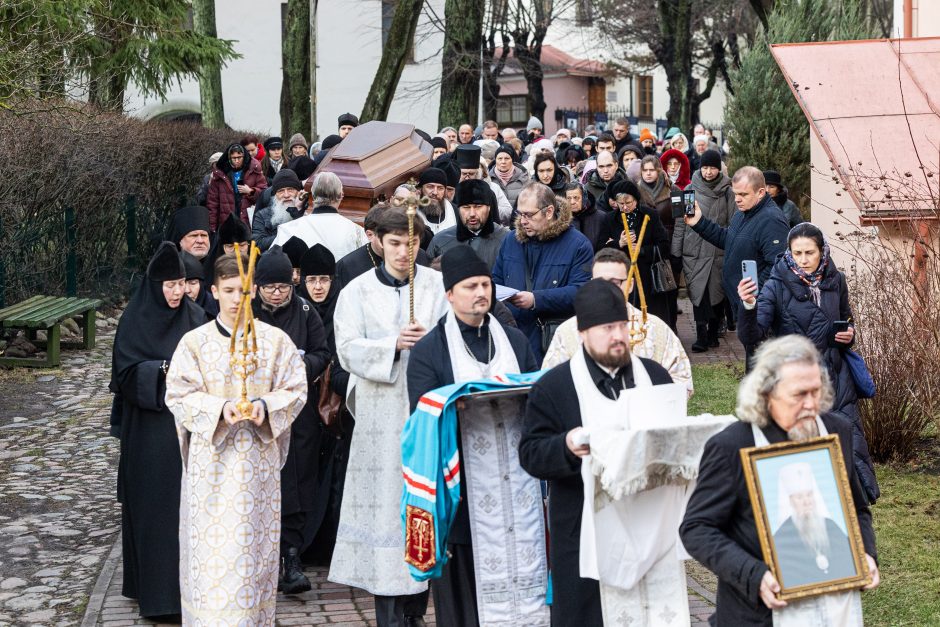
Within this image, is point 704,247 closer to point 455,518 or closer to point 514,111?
point 455,518

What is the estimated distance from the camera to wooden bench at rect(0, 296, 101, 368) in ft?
45.8

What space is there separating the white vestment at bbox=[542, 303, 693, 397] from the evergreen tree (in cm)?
1181

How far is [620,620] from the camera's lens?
5223 millimetres

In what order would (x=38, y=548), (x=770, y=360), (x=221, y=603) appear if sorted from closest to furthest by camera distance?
(x=770, y=360), (x=221, y=603), (x=38, y=548)

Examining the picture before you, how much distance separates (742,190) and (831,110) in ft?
8.39

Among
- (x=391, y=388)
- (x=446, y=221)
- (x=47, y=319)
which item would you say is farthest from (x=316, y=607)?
(x=47, y=319)

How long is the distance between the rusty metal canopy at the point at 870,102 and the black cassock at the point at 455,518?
4.90m

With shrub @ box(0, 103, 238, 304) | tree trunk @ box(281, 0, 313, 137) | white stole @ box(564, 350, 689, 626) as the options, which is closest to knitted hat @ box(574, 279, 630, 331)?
white stole @ box(564, 350, 689, 626)

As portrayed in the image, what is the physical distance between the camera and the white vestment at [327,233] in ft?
31.1

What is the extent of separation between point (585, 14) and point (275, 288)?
43.8 metres

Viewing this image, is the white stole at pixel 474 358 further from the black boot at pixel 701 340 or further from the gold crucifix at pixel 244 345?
the black boot at pixel 701 340

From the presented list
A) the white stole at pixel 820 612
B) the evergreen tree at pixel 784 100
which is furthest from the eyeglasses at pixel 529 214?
the evergreen tree at pixel 784 100

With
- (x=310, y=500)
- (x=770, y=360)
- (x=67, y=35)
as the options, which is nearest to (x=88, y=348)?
(x=67, y=35)

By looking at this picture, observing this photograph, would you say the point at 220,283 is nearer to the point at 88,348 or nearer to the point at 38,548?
the point at 38,548
